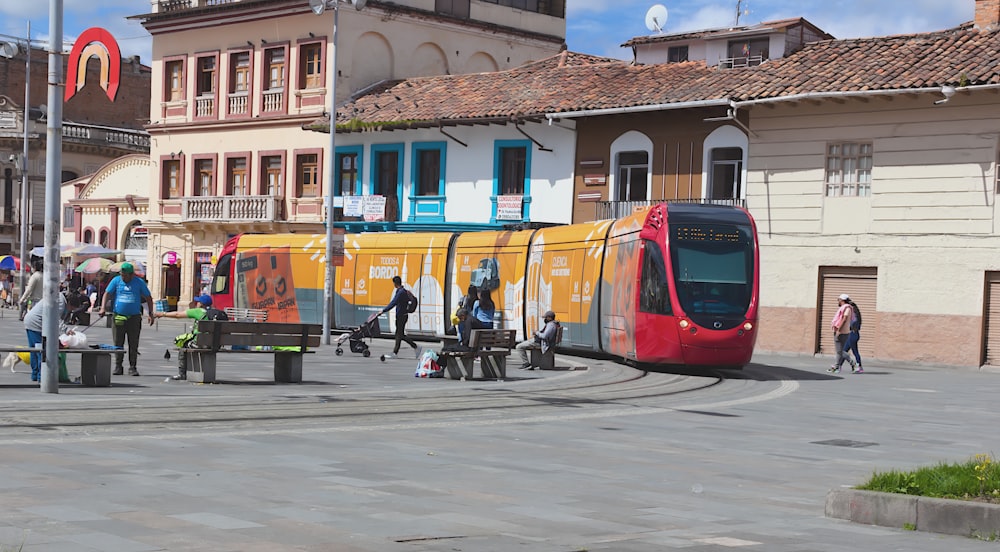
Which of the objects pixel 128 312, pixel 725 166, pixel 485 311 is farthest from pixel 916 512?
pixel 725 166

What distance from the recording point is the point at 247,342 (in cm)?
1980

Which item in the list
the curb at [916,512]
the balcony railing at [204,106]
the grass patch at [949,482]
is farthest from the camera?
the balcony railing at [204,106]

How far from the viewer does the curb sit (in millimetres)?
9039

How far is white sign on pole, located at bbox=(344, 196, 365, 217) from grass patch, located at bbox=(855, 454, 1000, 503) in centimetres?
3921

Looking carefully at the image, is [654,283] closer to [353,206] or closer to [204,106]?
[353,206]

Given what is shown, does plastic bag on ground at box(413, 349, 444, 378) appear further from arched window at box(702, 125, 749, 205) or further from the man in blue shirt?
arched window at box(702, 125, 749, 205)

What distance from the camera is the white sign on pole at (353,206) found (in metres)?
48.6

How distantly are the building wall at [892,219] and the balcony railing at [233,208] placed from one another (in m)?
19.3

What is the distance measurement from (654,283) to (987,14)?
52.2ft

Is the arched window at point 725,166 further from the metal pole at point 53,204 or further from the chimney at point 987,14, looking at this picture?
the metal pole at point 53,204

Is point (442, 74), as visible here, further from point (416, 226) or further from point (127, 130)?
point (127, 130)

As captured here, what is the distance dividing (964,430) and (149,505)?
10986mm

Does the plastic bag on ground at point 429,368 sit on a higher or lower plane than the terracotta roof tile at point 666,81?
lower

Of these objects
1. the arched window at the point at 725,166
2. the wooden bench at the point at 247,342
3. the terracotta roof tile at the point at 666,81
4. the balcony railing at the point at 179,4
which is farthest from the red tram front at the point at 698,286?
the balcony railing at the point at 179,4
